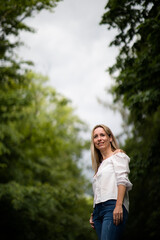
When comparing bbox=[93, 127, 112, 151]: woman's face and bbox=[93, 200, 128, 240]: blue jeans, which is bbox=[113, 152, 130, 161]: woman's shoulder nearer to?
bbox=[93, 127, 112, 151]: woman's face

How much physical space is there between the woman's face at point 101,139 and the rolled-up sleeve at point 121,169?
9.6 inches

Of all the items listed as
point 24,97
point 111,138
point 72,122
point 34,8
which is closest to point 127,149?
point 24,97

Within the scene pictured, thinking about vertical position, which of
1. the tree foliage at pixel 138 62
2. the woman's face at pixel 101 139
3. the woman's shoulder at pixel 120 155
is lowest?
the woman's shoulder at pixel 120 155

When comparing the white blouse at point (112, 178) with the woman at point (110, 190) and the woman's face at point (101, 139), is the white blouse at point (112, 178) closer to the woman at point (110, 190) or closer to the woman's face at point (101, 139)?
the woman at point (110, 190)

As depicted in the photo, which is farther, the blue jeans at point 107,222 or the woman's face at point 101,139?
the woman's face at point 101,139

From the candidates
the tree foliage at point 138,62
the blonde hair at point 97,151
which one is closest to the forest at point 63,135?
the tree foliage at point 138,62

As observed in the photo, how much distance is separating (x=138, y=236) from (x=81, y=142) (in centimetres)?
1049

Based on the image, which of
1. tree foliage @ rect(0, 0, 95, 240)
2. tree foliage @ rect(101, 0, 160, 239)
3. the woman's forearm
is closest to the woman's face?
the woman's forearm

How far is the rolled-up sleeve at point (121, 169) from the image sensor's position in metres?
2.35

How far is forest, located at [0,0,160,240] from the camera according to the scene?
457 centimetres

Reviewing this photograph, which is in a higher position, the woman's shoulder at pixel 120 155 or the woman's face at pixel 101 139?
the woman's face at pixel 101 139

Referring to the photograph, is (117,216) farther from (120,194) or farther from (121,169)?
(121,169)

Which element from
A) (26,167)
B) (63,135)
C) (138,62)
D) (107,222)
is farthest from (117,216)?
(63,135)

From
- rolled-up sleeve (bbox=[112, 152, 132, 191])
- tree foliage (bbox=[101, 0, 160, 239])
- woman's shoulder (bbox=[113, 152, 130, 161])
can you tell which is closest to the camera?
rolled-up sleeve (bbox=[112, 152, 132, 191])
